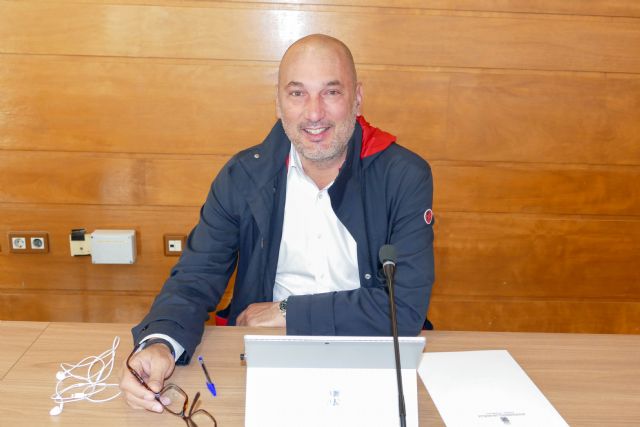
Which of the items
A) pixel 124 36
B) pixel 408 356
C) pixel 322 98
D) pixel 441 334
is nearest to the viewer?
pixel 408 356

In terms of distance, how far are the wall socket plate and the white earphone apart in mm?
1396

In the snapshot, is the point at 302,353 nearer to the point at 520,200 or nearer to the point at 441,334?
the point at 441,334

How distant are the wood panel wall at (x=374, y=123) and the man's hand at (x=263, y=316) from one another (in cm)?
102

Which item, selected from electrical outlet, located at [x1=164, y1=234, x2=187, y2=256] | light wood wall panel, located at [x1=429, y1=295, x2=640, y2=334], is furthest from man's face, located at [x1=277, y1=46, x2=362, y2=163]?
light wood wall panel, located at [x1=429, y1=295, x2=640, y2=334]

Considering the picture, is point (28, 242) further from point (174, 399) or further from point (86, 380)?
point (174, 399)

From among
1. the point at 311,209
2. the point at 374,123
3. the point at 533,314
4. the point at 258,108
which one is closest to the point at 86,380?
the point at 311,209

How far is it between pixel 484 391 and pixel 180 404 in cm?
58

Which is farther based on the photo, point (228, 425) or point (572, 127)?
point (572, 127)

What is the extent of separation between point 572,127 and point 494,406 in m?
1.73

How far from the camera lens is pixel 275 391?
103cm

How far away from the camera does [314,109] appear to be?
162 cm

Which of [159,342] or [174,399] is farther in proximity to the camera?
[159,342]

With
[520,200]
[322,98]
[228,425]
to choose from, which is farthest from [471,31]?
[228,425]

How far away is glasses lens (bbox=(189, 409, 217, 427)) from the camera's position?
3.52ft
